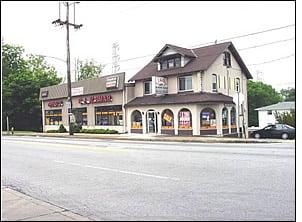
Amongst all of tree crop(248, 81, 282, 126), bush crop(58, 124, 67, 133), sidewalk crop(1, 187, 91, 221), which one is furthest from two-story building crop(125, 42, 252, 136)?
tree crop(248, 81, 282, 126)

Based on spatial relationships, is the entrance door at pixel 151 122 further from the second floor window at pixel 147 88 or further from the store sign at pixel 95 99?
the store sign at pixel 95 99

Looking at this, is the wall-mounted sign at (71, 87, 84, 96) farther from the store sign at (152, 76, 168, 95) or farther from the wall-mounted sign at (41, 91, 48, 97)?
the store sign at (152, 76, 168, 95)

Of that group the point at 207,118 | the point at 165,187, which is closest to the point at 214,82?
the point at 207,118

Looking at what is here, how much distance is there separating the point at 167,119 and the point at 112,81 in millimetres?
6553

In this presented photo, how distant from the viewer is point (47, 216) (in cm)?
443

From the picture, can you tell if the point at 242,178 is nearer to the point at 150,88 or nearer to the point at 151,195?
the point at 151,195

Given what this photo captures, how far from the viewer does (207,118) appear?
25844 mm

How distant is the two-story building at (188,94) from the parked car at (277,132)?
1255 mm

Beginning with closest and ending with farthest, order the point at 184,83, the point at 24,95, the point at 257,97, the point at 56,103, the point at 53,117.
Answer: the point at 184,83
the point at 56,103
the point at 53,117
the point at 24,95
the point at 257,97

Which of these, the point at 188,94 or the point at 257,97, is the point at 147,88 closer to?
the point at 188,94

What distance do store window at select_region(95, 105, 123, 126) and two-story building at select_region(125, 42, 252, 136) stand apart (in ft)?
4.03

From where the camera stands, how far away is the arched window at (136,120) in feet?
96.6

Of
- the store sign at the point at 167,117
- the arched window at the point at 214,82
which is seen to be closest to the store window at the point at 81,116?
the store sign at the point at 167,117

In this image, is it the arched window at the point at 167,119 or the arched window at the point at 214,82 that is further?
the arched window at the point at 167,119
